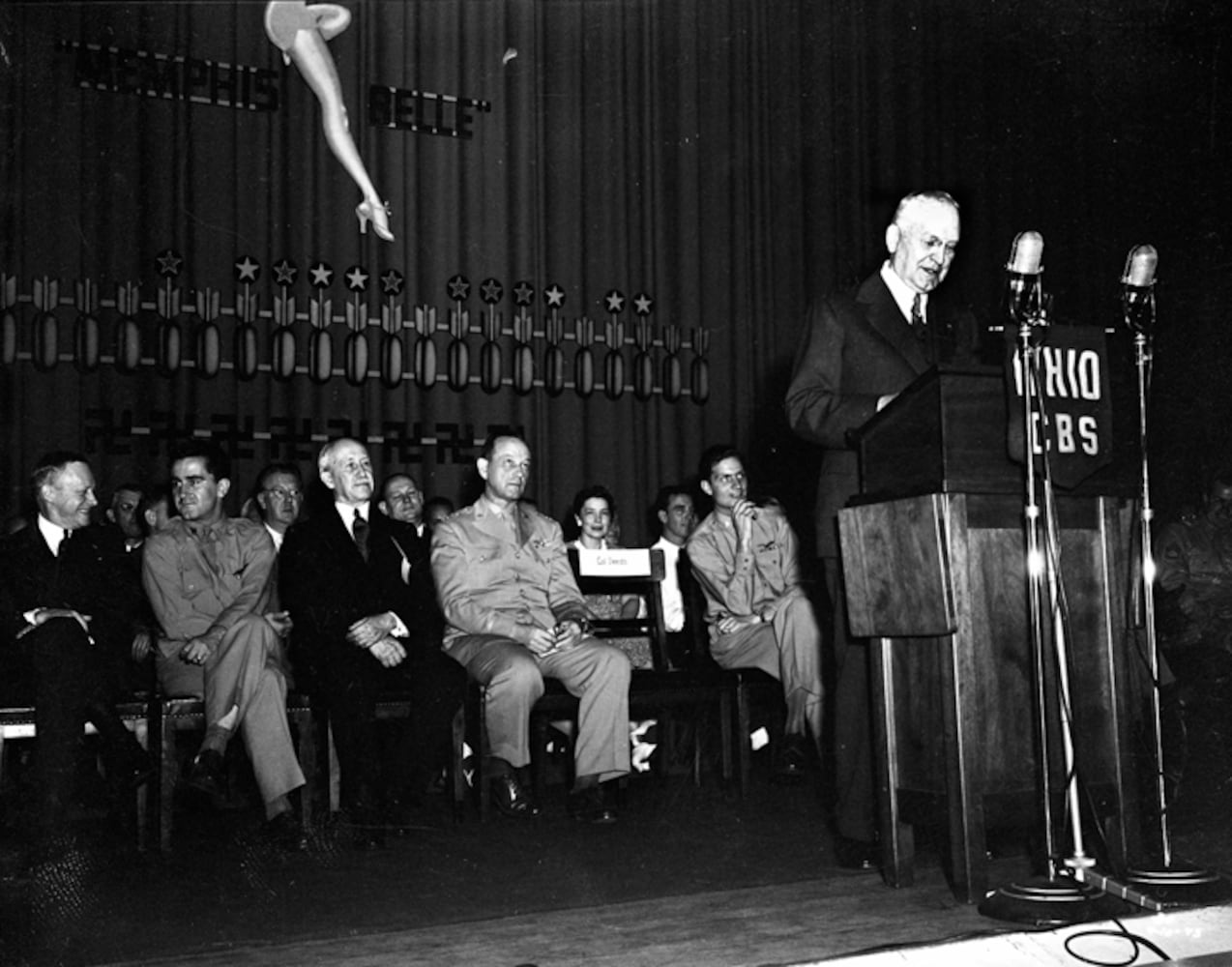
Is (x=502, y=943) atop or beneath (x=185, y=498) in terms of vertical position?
beneath

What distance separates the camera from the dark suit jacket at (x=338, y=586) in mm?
4188

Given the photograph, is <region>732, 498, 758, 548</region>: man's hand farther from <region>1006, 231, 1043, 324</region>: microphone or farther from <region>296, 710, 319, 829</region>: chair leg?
<region>1006, 231, 1043, 324</region>: microphone

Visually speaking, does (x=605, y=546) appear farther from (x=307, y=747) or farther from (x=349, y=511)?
(x=307, y=747)

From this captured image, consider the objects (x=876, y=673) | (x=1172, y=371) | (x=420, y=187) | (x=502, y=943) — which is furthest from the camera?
(x=420, y=187)

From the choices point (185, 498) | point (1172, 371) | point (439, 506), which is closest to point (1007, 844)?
point (185, 498)

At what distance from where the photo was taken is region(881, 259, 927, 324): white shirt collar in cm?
310

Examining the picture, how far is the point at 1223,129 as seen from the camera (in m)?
6.90

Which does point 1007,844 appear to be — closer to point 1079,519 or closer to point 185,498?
point 1079,519

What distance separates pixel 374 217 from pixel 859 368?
17.2 feet

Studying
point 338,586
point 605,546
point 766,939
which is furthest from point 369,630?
point 766,939

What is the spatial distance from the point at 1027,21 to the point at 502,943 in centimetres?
707

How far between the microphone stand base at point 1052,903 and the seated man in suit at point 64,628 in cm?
252

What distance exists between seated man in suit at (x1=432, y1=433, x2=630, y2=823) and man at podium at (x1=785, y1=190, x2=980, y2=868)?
4.34 ft

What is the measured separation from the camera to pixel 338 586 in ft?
14.2
